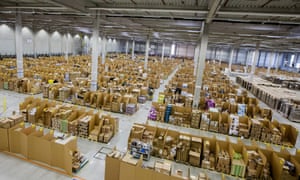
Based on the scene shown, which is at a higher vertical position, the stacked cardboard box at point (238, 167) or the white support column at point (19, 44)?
the white support column at point (19, 44)

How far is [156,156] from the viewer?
7.27 m

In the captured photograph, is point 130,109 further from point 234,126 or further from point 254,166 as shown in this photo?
point 254,166

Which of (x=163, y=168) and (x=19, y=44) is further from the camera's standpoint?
(x=19, y=44)

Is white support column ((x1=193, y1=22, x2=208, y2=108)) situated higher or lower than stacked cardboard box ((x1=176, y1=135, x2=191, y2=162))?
higher

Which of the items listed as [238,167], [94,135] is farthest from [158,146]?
[238,167]

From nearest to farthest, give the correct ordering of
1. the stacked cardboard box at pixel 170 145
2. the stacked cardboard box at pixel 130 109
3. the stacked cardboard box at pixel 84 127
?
1. the stacked cardboard box at pixel 170 145
2. the stacked cardboard box at pixel 84 127
3. the stacked cardboard box at pixel 130 109

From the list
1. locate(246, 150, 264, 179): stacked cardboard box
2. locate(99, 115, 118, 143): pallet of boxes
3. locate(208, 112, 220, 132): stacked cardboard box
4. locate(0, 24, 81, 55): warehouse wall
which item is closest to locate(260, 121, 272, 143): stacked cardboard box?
locate(208, 112, 220, 132): stacked cardboard box

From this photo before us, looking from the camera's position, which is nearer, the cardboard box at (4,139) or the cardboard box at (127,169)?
the cardboard box at (127,169)

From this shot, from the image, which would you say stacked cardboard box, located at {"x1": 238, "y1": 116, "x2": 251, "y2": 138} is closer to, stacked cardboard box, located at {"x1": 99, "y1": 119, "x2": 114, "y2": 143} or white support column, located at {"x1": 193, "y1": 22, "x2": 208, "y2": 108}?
white support column, located at {"x1": 193, "y1": 22, "x2": 208, "y2": 108}

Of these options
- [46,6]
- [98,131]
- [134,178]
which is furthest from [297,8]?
[46,6]

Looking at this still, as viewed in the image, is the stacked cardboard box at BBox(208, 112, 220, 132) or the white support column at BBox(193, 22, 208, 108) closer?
the stacked cardboard box at BBox(208, 112, 220, 132)

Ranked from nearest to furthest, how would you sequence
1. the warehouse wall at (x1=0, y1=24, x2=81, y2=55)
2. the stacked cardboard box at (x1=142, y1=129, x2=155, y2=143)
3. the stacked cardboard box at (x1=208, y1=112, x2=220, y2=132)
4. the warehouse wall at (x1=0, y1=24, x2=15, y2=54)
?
1. the stacked cardboard box at (x1=142, y1=129, x2=155, y2=143)
2. the stacked cardboard box at (x1=208, y1=112, x2=220, y2=132)
3. the warehouse wall at (x1=0, y1=24, x2=15, y2=54)
4. the warehouse wall at (x1=0, y1=24, x2=81, y2=55)

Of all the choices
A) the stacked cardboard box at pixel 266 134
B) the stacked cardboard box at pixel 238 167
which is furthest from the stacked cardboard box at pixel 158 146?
the stacked cardboard box at pixel 266 134

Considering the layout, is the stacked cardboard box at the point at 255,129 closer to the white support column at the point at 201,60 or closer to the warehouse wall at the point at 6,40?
the white support column at the point at 201,60
